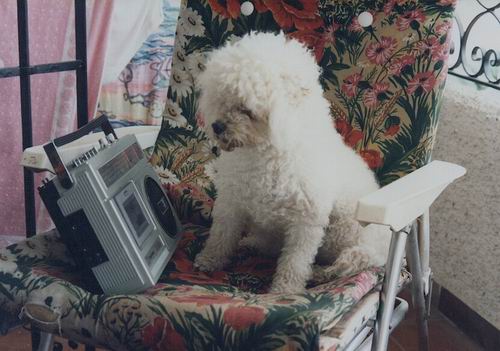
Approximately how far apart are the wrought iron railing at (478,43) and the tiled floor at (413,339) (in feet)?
2.34

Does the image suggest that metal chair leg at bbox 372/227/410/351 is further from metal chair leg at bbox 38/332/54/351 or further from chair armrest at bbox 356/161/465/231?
Answer: metal chair leg at bbox 38/332/54/351

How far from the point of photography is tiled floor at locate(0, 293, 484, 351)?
1.80 metres

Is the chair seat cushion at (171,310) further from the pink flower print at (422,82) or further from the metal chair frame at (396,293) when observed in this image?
the pink flower print at (422,82)

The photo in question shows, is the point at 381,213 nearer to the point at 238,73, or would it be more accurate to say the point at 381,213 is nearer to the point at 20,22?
the point at 238,73

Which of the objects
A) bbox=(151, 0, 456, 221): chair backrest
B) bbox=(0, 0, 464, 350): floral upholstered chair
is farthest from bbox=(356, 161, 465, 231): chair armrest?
bbox=(151, 0, 456, 221): chair backrest

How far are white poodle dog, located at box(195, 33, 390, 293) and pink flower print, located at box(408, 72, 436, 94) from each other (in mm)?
196

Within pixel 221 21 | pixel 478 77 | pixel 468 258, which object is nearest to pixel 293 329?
pixel 221 21

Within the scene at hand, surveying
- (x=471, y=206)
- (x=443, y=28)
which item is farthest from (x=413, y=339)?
(x=443, y=28)

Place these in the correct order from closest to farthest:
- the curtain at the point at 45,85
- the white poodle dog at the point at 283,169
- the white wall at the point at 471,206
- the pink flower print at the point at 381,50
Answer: the white poodle dog at the point at 283,169
the pink flower print at the point at 381,50
the white wall at the point at 471,206
the curtain at the point at 45,85

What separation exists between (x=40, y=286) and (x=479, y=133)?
1.12 meters

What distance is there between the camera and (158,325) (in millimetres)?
987

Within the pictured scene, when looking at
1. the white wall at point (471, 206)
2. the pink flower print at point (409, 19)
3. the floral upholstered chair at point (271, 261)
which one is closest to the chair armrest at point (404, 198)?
the floral upholstered chair at point (271, 261)

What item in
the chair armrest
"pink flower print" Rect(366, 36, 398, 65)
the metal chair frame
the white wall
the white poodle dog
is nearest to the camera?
the chair armrest

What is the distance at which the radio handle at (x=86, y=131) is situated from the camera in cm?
117
